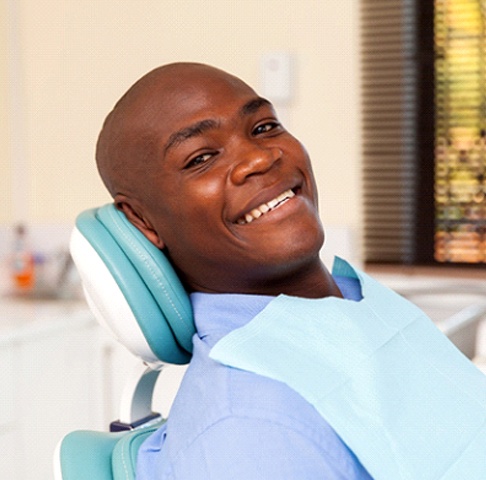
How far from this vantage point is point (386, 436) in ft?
3.09

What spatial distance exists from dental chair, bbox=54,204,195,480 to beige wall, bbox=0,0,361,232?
161cm

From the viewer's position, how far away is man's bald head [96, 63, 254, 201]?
3.59 ft

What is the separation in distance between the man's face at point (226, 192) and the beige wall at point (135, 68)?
5.19 feet

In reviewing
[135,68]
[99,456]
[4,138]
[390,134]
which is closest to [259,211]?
[99,456]

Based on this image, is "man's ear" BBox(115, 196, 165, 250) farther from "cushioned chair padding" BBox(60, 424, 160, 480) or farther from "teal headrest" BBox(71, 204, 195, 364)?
"cushioned chair padding" BBox(60, 424, 160, 480)

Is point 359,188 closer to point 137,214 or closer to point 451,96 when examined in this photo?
point 451,96

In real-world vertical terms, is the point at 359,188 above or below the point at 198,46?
below

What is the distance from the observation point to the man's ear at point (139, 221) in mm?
1138

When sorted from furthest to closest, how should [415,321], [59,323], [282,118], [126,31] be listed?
[126,31]
[282,118]
[59,323]
[415,321]

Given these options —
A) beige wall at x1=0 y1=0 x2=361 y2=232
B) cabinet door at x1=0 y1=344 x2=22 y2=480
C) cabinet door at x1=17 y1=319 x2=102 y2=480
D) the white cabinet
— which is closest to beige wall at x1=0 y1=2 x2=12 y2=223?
beige wall at x1=0 y1=0 x2=361 y2=232

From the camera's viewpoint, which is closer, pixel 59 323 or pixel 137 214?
pixel 137 214

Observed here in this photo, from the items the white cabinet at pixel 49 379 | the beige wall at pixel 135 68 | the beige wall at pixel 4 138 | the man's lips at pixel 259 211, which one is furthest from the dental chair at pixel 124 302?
the beige wall at pixel 4 138

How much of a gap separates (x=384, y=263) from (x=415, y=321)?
159 centimetres

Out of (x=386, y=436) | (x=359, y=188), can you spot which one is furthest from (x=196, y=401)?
(x=359, y=188)
